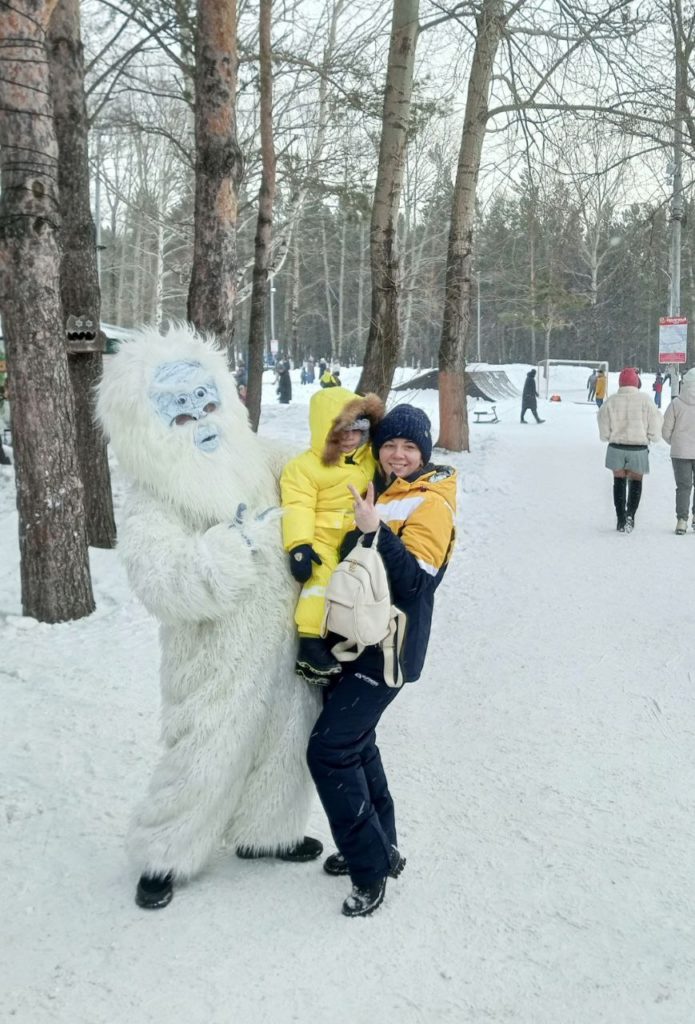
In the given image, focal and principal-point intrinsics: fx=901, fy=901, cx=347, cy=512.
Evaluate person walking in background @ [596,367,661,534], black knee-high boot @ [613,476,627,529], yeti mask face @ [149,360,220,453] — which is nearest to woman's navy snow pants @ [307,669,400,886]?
yeti mask face @ [149,360,220,453]

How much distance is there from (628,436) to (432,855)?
22.6ft

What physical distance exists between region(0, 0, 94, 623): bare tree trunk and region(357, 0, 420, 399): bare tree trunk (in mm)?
5237

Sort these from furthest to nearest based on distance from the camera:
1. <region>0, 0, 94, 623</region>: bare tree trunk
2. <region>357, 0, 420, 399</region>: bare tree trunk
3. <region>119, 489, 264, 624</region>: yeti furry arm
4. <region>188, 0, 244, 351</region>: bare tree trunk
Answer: <region>357, 0, 420, 399</region>: bare tree trunk → <region>188, 0, 244, 351</region>: bare tree trunk → <region>0, 0, 94, 623</region>: bare tree trunk → <region>119, 489, 264, 624</region>: yeti furry arm

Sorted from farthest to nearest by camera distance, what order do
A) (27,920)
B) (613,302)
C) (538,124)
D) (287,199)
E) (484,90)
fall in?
(613,302), (287,199), (484,90), (538,124), (27,920)

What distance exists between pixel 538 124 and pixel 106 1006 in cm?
1121

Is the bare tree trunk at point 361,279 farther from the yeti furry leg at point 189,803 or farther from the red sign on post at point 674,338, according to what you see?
the yeti furry leg at point 189,803

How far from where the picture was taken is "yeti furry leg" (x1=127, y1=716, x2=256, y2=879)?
9.70 feet

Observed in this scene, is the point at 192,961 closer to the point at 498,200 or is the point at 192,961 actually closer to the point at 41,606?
the point at 41,606

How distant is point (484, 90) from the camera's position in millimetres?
13578

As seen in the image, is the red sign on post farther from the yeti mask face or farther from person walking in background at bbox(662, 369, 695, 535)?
the yeti mask face

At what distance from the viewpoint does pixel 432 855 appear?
337cm

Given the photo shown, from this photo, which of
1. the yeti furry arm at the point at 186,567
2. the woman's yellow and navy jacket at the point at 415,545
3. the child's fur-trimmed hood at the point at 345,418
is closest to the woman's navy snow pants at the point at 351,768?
the woman's yellow and navy jacket at the point at 415,545

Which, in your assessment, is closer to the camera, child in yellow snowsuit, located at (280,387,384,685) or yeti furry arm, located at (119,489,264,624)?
yeti furry arm, located at (119,489,264,624)

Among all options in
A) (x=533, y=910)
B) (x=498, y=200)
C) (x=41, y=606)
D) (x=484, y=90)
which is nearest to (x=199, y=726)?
(x=533, y=910)
